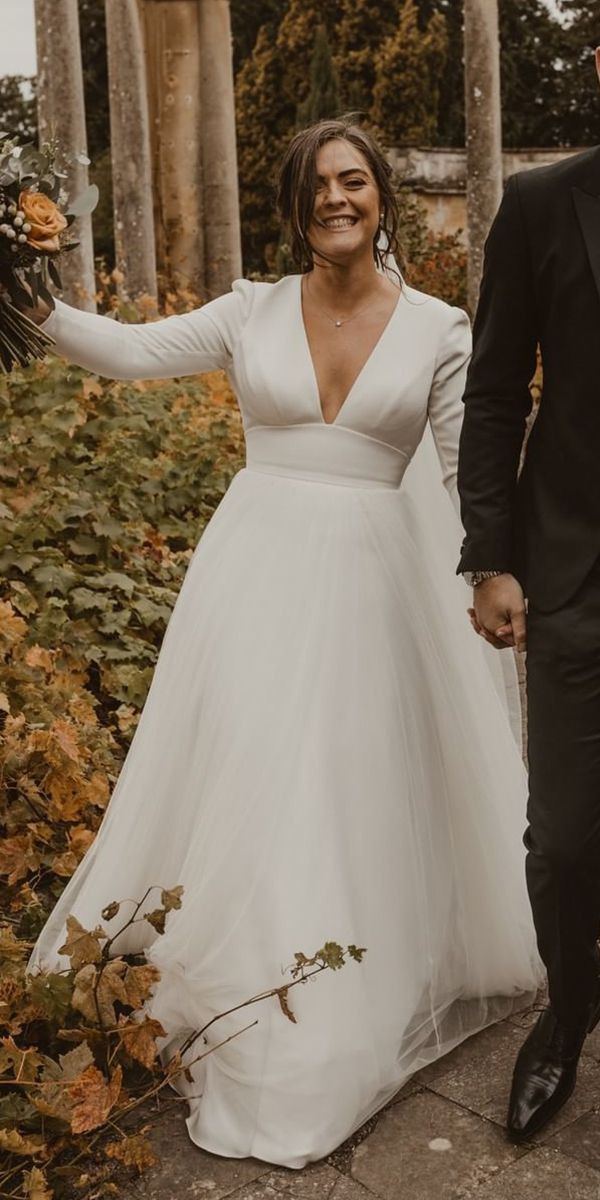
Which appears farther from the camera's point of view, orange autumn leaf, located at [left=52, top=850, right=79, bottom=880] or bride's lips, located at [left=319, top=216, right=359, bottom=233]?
orange autumn leaf, located at [left=52, top=850, right=79, bottom=880]

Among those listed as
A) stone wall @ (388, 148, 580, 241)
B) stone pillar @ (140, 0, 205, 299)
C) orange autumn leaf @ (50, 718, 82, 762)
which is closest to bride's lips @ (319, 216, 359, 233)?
orange autumn leaf @ (50, 718, 82, 762)

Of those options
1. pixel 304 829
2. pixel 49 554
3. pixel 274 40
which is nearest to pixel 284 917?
pixel 304 829

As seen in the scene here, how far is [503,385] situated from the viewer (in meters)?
2.73

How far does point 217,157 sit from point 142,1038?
14108mm

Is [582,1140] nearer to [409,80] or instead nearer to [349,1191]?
[349,1191]

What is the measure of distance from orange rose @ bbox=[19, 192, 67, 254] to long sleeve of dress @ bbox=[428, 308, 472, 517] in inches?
36.7

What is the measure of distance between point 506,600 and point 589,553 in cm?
22

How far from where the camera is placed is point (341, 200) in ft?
10.4

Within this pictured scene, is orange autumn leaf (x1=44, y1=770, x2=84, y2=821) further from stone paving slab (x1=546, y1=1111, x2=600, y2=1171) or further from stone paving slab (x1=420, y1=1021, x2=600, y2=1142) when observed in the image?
stone paving slab (x1=546, y1=1111, x2=600, y2=1171)

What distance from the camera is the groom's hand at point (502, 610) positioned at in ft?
9.12

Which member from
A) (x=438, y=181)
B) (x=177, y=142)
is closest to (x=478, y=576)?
(x=177, y=142)

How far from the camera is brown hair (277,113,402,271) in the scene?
10.5 ft

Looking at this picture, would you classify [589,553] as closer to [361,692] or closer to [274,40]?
[361,692]

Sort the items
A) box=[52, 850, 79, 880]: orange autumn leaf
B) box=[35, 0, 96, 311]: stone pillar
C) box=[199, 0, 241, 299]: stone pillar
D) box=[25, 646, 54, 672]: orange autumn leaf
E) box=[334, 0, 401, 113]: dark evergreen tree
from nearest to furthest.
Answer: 1. box=[52, 850, 79, 880]: orange autumn leaf
2. box=[25, 646, 54, 672]: orange autumn leaf
3. box=[35, 0, 96, 311]: stone pillar
4. box=[199, 0, 241, 299]: stone pillar
5. box=[334, 0, 401, 113]: dark evergreen tree
